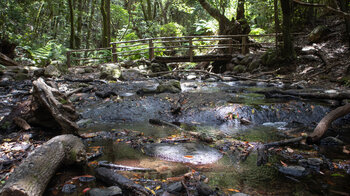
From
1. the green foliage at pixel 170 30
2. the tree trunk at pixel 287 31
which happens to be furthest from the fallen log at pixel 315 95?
the green foliage at pixel 170 30

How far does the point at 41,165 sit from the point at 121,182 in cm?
81

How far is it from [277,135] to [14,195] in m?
3.95

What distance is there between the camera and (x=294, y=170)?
9.50ft

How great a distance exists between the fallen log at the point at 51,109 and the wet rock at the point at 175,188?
2184mm

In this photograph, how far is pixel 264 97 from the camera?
673 centimetres

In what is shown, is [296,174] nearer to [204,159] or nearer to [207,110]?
[204,159]

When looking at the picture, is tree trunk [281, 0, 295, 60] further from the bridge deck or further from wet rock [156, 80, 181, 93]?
wet rock [156, 80, 181, 93]

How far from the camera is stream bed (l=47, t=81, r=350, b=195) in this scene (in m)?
2.69

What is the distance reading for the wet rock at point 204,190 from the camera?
2.39 meters

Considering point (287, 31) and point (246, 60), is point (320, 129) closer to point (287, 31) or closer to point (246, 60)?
point (287, 31)

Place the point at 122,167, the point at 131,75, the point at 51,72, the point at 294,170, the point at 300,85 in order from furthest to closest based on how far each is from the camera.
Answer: the point at 131,75 < the point at 51,72 < the point at 300,85 < the point at 122,167 < the point at 294,170

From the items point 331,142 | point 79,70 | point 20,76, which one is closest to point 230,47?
point 79,70

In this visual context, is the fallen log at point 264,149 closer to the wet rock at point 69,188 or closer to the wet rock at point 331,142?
the wet rock at point 331,142

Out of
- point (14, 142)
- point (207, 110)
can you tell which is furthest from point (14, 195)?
point (207, 110)
